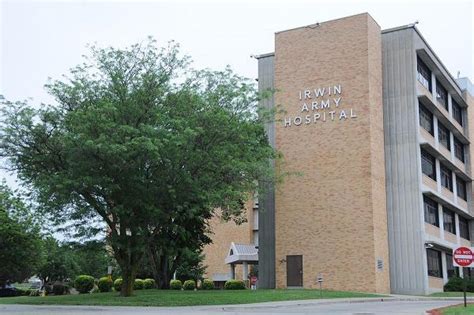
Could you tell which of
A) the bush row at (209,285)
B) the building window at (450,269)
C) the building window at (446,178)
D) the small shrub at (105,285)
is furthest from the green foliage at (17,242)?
the building window at (446,178)

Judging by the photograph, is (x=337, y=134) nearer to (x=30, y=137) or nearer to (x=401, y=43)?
(x=401, y=43)

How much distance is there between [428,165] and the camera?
45.5 metres

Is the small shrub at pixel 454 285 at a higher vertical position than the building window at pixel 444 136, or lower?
lower

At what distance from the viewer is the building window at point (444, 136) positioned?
49306mm

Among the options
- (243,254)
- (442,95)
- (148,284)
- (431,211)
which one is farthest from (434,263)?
(148,284)

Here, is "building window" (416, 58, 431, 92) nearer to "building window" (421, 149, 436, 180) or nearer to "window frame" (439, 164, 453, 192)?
"building window" (421, 149, 436, 180)

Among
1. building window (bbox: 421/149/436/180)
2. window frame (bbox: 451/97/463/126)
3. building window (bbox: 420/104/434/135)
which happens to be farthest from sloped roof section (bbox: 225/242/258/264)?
window frame (bbox: 451/97/463/126)

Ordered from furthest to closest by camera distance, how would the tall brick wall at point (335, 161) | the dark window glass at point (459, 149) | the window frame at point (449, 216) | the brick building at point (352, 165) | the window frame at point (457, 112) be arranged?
the dark window glass at point (459, 149), the window frame at point (457, 112), the window frame at point (449, 216), the brick building at point (352, 165), the tall brick wall at point (335, 161)

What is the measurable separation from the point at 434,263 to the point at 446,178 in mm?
9587

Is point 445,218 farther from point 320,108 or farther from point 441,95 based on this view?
point 320,108

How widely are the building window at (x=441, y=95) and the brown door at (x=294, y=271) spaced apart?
1786cm

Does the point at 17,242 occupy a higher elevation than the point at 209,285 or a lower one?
higher

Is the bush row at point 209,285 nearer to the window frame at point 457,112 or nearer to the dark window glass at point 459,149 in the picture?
the dark window glass at point 459,149

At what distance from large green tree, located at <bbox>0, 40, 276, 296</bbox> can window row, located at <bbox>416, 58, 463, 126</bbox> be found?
721 inches
